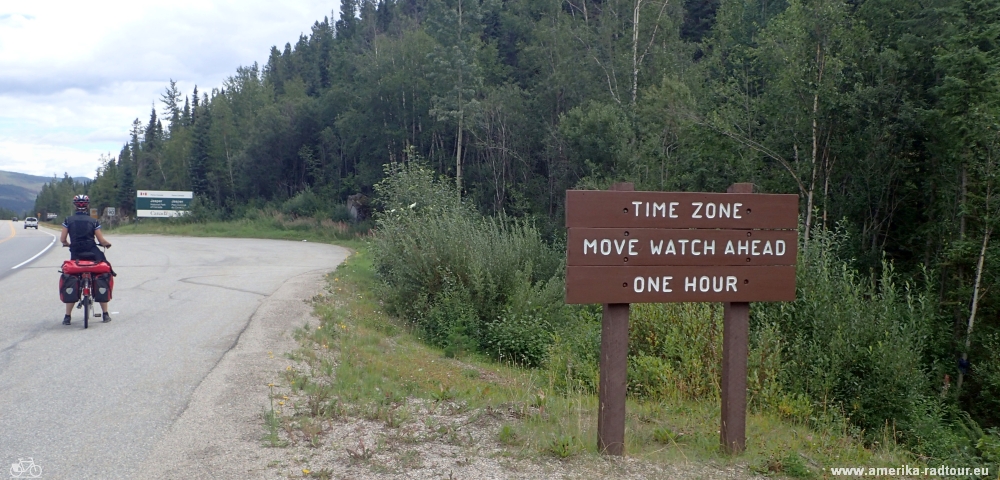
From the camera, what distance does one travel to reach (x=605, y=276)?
5.55 m

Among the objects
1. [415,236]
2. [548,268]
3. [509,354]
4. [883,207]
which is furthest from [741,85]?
[509,354]

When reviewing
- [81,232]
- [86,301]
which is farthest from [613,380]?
[81,232]

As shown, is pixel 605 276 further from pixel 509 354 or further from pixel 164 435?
pixel 509 354

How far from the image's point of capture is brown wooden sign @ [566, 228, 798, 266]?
552cm

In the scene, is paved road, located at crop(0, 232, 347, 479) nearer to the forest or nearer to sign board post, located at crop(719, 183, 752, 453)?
sign board post, located at crop(719, 183, 752, 453)

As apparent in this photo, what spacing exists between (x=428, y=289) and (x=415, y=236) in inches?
70.9

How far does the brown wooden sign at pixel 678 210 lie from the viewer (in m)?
5.52

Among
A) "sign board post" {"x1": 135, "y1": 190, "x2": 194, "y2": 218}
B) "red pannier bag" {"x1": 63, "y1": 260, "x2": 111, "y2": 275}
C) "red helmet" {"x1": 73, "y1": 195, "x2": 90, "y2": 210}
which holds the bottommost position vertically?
"red pannier bag" {"x1": 63, "y1": 260, "x2": 111, "y2": 275}

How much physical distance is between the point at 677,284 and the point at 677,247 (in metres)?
0.28

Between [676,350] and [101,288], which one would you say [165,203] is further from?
[676,350]
